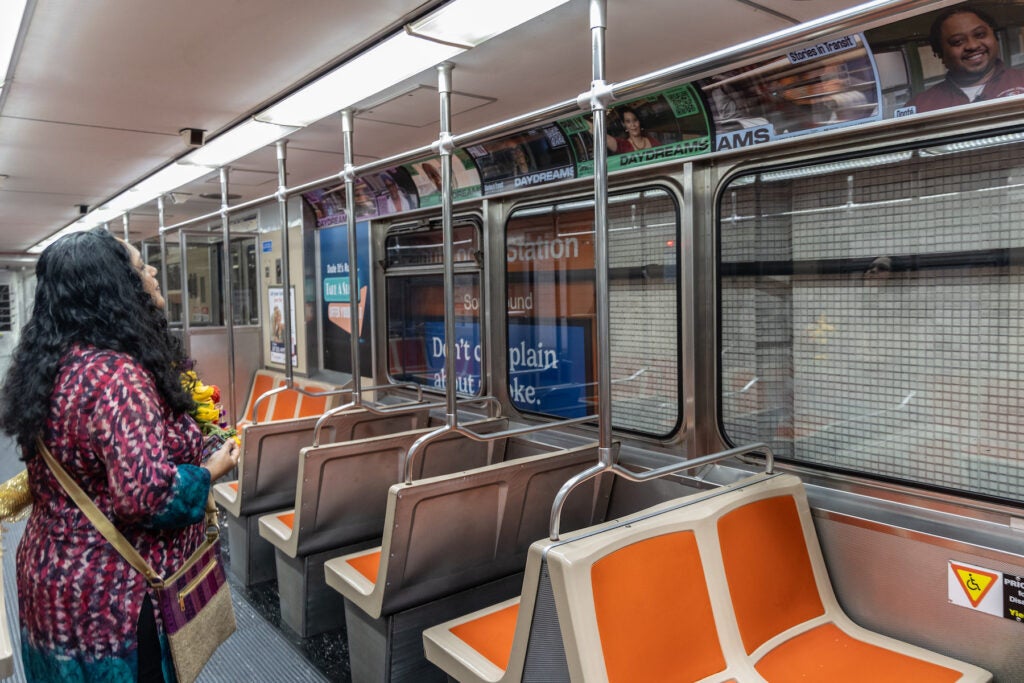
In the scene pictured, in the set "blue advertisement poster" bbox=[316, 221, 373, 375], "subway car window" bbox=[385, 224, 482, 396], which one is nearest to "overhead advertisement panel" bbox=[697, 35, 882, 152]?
"subway car window" bbox=[385, 224, 482, 396]

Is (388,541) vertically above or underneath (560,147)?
underneath

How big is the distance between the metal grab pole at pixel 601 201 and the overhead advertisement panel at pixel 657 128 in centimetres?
86

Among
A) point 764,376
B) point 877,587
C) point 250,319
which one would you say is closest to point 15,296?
point 250,319

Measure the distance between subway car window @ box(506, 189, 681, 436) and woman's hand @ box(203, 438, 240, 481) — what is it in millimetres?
1535

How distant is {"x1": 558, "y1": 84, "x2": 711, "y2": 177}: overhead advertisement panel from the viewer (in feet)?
8.68

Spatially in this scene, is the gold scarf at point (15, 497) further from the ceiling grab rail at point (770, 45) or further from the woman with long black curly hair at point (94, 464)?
the ceiling grab rail at point (770, 45)

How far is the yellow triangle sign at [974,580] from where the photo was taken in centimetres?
188

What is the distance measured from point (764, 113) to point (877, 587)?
1551 mm

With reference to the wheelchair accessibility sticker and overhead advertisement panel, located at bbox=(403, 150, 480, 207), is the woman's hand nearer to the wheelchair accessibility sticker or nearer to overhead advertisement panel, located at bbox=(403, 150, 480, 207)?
the wheelchair accessibility sticker

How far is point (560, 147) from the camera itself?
129 inches

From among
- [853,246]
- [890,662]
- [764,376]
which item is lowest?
[890,662]

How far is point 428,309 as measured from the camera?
4445mm

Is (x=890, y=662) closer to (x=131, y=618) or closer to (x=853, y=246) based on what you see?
(x=853, y=246)

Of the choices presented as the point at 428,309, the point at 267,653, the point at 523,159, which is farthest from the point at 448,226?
the point at 267,653
